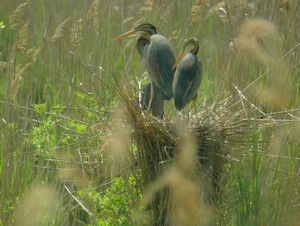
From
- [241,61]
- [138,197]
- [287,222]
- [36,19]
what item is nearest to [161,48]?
[241,61]

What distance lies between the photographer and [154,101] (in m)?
5.49

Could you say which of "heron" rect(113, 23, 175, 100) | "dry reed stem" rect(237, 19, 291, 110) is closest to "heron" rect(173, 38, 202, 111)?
"heron" rect(113, 23, 175, 100)

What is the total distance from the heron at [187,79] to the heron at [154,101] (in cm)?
17

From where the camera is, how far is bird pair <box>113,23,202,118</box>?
5203 millimetres

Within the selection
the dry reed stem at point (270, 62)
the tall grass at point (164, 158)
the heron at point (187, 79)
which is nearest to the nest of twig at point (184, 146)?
the tall grass at point (164, 158)

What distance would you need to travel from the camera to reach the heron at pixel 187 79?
16.9ft

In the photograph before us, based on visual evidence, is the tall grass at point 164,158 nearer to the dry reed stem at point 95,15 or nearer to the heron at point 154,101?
the heron at point 154,101

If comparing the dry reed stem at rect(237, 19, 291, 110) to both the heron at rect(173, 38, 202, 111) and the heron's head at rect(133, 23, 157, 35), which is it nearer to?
the heron at rect(173, 38, 202, 111)

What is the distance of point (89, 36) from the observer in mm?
7160

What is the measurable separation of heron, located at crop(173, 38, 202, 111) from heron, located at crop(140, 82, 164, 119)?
0.57 ft

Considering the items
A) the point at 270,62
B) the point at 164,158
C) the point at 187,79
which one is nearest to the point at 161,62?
the point at 187,79

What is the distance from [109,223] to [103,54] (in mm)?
2177

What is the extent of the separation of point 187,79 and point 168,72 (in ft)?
1.29

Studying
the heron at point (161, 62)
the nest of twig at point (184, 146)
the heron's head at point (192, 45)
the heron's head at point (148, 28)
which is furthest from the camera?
the heron's head at point (148, 28)
